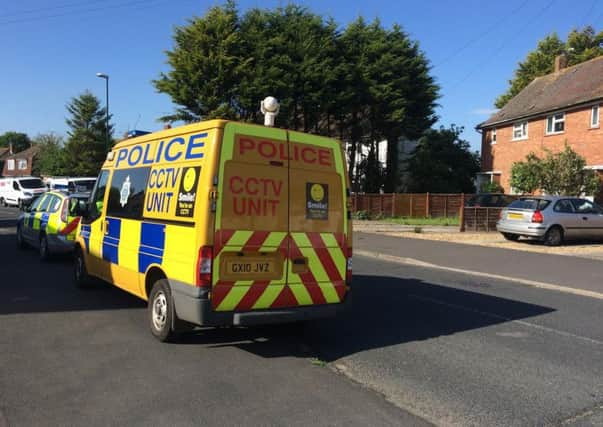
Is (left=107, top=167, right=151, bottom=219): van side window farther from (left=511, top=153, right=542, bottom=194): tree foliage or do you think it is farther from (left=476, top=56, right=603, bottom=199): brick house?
(left=476, top=56, right=603, bottom=199): brick house

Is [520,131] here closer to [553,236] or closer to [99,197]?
[553,236]

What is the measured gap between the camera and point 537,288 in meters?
9.96

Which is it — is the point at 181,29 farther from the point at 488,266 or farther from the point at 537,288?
the point at 537,288

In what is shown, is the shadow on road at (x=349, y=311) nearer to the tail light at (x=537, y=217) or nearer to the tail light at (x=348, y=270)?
the tail light at (x=348, y=270)

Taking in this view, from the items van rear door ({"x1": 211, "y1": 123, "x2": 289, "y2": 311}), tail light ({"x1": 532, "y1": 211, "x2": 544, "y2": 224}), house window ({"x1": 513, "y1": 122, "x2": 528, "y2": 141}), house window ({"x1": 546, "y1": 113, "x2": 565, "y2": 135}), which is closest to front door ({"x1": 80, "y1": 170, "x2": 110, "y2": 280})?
van rear door ({"x1": 211, "y1": 123, "x2": 289, "y2": 311})

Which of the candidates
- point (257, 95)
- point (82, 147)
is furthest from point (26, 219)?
point (82, 147)

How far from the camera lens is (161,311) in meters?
5.61

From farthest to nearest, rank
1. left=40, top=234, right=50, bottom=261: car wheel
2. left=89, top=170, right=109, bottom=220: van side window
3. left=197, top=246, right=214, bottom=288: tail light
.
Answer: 1. left=40, top=234, right=50, bottom=261: car wheel
2. left=89, top=170, right=109, bottom=220: van side window
3. left=197, top=246, right=214, bottom=288: tail light

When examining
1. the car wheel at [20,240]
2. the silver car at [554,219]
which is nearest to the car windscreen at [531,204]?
the silver car at [554,219]

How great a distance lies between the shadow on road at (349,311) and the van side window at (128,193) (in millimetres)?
1435

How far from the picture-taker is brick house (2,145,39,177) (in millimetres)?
79188

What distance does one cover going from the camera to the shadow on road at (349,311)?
580 cm

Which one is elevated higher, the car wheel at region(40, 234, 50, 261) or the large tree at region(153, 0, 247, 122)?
the large tree at region(153, 0, 247, 122)

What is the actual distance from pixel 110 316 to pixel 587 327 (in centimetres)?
613
